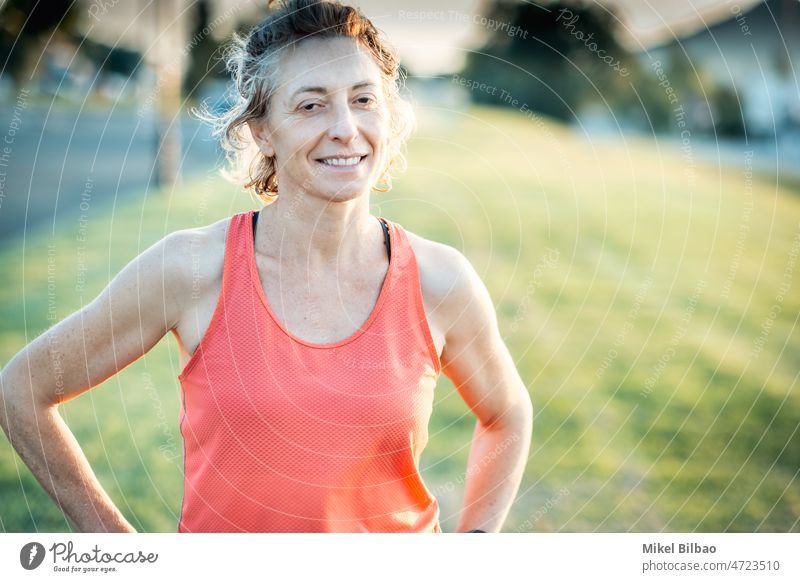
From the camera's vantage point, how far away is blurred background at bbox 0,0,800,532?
2855mm

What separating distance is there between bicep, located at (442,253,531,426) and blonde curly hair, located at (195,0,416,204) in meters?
0.32

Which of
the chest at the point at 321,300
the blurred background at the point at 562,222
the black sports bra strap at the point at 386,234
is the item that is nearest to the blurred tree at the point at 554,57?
the blurred background at the point at 562,222

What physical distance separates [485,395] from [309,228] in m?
0.47

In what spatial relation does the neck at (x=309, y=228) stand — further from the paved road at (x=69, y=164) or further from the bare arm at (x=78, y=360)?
the paved road at (x=69, y=164)

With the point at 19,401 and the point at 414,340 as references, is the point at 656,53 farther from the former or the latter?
the point at 19,401

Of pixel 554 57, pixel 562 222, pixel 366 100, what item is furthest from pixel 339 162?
pixel 562 222

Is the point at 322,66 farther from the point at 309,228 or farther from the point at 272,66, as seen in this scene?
the point at 309,228

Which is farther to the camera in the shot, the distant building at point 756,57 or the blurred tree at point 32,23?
the blurred tree at point 32,23

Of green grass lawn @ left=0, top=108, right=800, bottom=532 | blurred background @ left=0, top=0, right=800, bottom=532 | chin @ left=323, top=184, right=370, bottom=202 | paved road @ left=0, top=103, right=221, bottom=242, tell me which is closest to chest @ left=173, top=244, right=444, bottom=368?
chin @ left=323, top=184, right=370, bottom=202

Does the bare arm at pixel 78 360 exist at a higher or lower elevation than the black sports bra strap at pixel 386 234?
lower

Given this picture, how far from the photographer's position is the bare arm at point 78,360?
147cm

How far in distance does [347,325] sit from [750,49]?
7.95 ft

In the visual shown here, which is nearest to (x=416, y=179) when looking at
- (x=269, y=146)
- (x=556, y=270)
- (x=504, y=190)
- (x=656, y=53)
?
(x=504, y=190)

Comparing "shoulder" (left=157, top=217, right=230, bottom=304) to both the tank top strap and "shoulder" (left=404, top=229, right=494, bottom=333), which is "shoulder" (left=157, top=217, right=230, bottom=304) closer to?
the tank top strap
